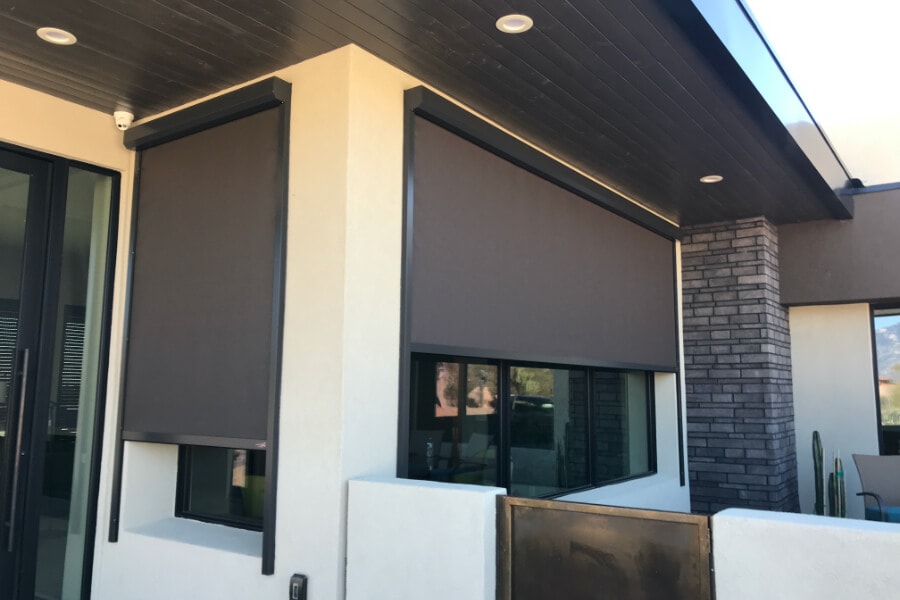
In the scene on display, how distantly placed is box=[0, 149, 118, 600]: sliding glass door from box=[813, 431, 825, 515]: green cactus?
5535 mm

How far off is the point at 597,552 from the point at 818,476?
14.7ft

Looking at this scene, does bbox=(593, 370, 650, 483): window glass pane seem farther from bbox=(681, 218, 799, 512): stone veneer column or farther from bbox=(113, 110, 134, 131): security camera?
bbox=(113, 110, 134, 131): security camera

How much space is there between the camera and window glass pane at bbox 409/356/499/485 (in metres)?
3.90

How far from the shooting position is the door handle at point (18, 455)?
3.59 m

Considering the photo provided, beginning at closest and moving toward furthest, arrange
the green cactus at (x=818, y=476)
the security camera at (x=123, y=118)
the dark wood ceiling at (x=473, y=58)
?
the dark wood ceiling at (x=473, y=58) → the security camera at (x=123, y=118) → the green cactus at (x=818, y=476)

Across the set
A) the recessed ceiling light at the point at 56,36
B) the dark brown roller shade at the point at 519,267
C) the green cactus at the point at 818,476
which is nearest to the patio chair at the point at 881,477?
the green cactus at the point at 818,476

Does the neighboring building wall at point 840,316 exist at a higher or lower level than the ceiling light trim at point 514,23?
lower

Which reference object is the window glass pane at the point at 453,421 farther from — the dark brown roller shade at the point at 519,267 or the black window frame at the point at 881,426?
the black window frame at the point at 881,426

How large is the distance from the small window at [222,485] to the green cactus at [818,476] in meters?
4.78

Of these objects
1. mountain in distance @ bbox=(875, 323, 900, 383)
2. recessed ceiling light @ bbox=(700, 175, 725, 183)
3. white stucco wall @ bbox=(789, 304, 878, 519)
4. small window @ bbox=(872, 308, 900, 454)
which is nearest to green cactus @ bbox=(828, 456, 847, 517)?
white stucco wall @ bbox=(789, 304, 878, 519)

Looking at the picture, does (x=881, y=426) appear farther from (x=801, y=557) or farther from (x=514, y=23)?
(x=514, y=23)

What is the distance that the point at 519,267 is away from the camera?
448 centimetres

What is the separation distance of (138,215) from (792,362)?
5.92 metres

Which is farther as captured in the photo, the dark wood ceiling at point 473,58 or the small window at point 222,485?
the small window at point 222,485
